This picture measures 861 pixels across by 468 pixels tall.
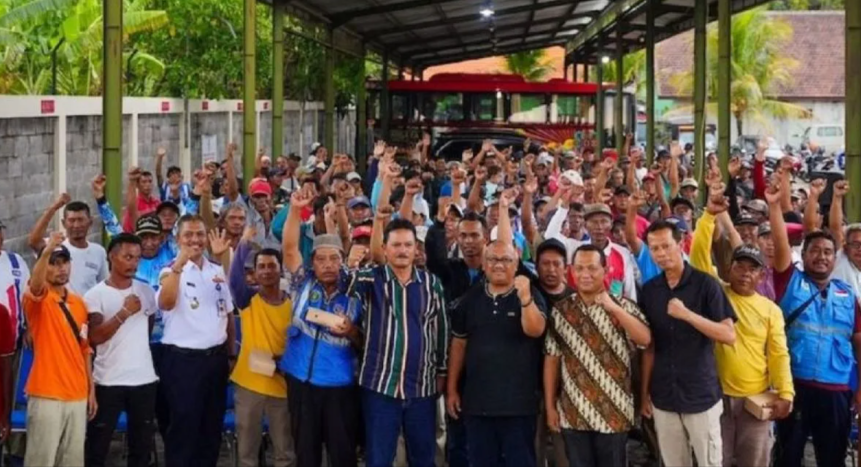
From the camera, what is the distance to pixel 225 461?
9.02 m

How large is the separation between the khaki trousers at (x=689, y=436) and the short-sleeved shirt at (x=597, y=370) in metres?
0.20

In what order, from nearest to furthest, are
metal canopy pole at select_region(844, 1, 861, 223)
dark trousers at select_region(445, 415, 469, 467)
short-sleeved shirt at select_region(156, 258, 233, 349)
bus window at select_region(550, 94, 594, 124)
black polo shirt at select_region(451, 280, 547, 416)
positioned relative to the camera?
black polo shirt at select_region(451, 280, 547, 416) → short-sleeved shirt at select_region(156, 258, 233, 349) → dark trousers at select_region(445, 415, 469, 467) → metal canopy pole at select_region(844, 1, 861, 223) → bus window at select_region(550, 94, 594, 124)

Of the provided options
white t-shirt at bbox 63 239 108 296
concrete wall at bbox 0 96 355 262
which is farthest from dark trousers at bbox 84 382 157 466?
concrete wall at bbox 0 96 355 262

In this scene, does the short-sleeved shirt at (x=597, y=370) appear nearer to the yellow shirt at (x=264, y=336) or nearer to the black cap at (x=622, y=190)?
the yellow shirt at (x=264, y=336)

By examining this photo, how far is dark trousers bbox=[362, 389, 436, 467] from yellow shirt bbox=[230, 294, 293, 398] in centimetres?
62

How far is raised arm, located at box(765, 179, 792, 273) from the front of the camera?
7.72 metres

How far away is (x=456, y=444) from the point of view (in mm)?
7934

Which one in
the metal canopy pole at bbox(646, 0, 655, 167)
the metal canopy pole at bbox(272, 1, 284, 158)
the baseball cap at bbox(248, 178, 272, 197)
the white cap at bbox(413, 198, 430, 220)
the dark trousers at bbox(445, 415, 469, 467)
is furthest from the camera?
the metal canopy pole at bbox(646, 0, 655, 167)

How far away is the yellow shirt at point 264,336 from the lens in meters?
→ 7.42

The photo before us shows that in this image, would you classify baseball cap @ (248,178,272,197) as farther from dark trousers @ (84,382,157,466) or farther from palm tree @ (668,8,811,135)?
palm tree @ (668,8,811,135)

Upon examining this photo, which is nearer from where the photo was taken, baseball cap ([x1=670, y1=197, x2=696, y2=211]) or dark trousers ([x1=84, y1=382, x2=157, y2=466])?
dark trousers ([x1=84, y1=382, x2=157, y2=466])

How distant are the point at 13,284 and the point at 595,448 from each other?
138 inches

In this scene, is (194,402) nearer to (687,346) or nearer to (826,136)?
(687,346)

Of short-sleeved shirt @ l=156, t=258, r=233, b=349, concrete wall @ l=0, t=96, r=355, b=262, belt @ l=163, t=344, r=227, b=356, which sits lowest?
belt @ l=163, t=344, r=227, b=356
